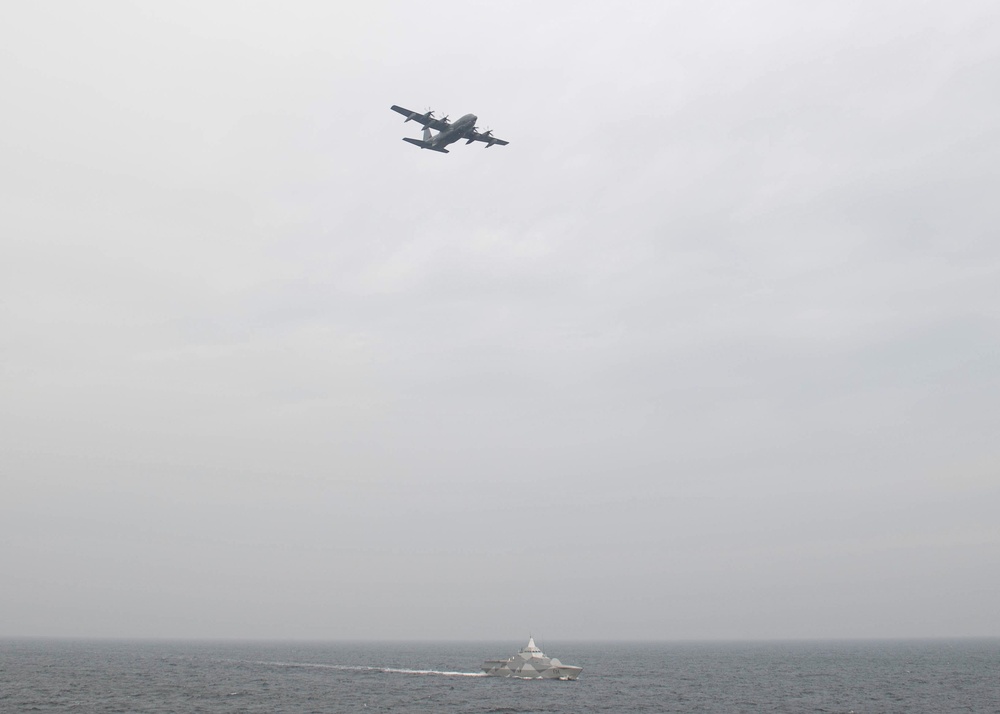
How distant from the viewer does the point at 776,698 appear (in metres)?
105

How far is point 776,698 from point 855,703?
33.5ft

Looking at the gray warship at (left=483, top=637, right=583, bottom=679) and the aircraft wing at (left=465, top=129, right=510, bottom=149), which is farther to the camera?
the gray warship at (left=483, top=637, right=583, bottom=679)

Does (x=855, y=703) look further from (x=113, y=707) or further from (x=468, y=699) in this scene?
(x=113, y=707)

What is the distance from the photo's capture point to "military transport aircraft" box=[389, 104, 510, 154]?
298ft

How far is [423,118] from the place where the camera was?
91.9m

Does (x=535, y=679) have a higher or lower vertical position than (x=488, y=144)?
lower

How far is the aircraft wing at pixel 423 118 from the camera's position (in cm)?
9131

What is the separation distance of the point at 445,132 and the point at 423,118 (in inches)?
121

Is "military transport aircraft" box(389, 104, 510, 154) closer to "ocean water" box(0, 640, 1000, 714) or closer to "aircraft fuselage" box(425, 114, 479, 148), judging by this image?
"aircraft fuselage" box(425, 114, 479, 148)

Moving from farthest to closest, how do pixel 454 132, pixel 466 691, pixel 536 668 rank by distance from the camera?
pixel 536 668, pixel 466 691, pixel 454 132

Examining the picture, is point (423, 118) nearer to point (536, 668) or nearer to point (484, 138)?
point (484, 138)

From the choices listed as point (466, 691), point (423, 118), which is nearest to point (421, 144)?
point (423, 118)

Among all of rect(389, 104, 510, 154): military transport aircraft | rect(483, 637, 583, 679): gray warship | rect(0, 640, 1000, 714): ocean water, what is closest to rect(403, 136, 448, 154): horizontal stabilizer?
rect(389, 104, 510, 154): military transport aircraft

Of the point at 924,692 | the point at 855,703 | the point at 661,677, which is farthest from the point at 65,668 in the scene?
the point at 924,692
